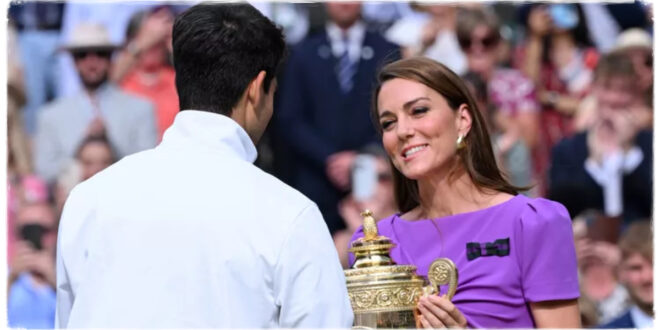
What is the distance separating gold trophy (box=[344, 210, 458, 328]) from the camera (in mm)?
3572

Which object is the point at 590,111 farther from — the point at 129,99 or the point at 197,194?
the point at 197,194

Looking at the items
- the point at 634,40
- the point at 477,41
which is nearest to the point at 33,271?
the point at 477,41

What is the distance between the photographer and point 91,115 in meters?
8.27

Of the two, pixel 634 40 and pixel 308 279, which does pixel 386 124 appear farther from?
pixel 634 40

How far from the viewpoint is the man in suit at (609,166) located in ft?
25.9

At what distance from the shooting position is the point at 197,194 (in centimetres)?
280

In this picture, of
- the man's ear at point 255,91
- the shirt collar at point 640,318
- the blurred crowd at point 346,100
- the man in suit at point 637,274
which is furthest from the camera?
the blurred crowd at point 346,100

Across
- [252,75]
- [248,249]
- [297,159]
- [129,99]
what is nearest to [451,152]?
[252,75]

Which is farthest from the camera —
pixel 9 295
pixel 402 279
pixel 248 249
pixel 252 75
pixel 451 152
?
pixel 9 295

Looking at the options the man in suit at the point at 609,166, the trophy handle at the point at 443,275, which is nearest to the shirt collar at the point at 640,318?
the man in suit at the point at 609,166

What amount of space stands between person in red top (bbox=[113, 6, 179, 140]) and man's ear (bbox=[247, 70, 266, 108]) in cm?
525

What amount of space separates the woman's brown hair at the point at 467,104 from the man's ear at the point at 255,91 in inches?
45.3

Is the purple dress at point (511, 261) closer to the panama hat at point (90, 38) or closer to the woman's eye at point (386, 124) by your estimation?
the woman's eye at point (386, 124)

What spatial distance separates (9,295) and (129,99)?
1.51 meters
